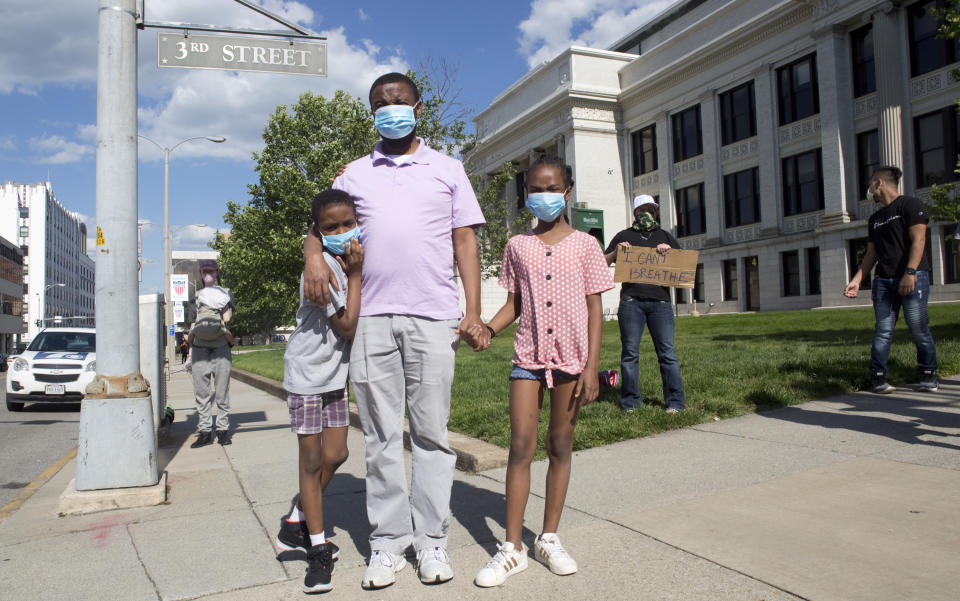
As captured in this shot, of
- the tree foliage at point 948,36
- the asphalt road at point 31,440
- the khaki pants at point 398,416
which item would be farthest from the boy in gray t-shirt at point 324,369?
the tree foliage at point 948,36

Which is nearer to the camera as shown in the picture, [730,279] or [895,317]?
[895,317]

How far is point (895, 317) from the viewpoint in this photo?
6824 millimetres

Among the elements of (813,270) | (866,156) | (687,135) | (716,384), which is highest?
(687,135)

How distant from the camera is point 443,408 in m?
3.28

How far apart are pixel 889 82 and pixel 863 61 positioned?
95.7 inches

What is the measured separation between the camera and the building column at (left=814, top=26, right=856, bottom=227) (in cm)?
2873

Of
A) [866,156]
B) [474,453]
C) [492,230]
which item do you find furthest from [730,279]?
[474,453]

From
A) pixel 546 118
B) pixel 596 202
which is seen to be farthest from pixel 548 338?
pixel 546 118

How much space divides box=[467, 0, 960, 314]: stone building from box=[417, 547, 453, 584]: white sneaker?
73.9 feet

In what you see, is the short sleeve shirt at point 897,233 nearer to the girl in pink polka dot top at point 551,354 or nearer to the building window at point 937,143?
the girl in pink polka dot top at point 551,354

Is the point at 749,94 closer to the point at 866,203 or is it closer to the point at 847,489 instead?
the point at 866,203

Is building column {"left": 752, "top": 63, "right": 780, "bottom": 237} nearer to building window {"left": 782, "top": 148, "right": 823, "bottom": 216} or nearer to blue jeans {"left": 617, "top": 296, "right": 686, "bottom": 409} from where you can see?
building window {"left": 782, "top": 148, "right": 823, "bottom": 216}

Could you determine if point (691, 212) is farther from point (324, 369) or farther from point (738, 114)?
point (324, 369)

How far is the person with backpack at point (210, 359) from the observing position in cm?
748
